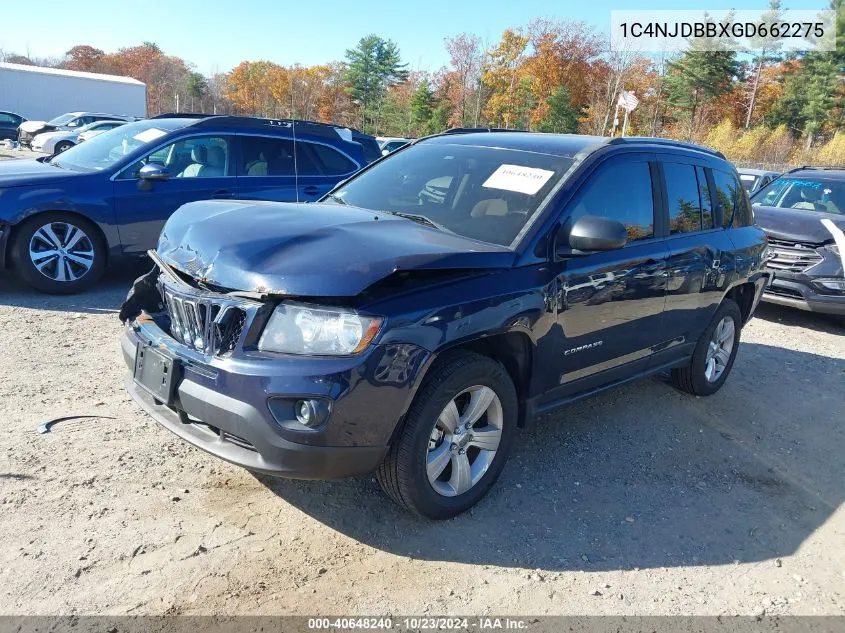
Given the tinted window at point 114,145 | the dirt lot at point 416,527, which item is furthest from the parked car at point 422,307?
the tinted window at point 114,145

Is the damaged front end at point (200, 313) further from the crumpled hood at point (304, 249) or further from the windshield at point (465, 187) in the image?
the windshield at point (465, 187)

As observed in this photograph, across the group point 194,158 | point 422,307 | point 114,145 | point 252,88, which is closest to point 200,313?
point 422,307

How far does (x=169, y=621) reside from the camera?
2.39 metres

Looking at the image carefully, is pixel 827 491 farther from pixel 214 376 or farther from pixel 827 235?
pixel 827 235

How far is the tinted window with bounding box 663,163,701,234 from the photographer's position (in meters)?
4.27

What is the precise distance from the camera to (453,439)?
120 inches

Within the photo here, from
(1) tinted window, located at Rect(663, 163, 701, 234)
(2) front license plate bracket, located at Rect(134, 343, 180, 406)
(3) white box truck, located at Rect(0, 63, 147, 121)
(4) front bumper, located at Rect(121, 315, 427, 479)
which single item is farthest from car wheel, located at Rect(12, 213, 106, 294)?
(3) white box truck, located at Rect(0, 63, 147, 121)

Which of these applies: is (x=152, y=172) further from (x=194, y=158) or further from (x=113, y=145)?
(x=113, y=145)

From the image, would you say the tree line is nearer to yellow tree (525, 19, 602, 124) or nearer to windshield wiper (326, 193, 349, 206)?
yellow tree (525, 19, 602, 124)

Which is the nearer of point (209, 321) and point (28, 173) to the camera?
point (209, 321)

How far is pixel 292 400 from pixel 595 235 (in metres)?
1.65

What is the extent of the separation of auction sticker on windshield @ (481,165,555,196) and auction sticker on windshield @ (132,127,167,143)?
4.51m

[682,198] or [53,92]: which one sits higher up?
[53,92]

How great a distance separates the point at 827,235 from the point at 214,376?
24.9 ft
